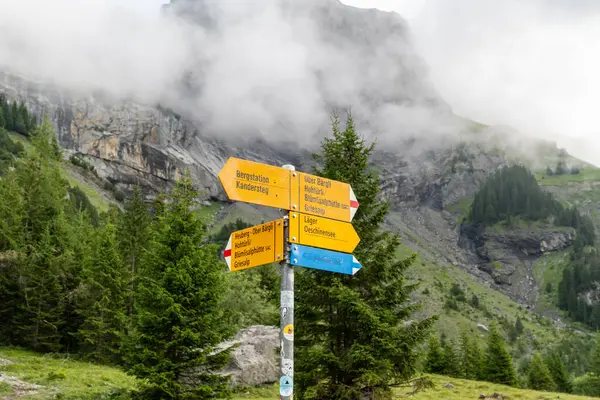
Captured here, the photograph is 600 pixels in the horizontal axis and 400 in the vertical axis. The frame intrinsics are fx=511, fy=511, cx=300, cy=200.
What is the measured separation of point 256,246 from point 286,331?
1.52 m

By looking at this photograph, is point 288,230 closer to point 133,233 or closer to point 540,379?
point 133,233

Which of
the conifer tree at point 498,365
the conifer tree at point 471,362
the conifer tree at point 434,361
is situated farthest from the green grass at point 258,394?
the conifer tree at point 471,362

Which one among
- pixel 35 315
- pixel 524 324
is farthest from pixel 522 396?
pixel 524 324

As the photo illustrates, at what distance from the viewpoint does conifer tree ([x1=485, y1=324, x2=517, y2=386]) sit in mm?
60188

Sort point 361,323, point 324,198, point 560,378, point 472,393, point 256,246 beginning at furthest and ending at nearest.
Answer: point 560,378, point 472,393, point 361,323, point 324,198, point 256,246

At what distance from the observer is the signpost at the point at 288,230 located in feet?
26.4

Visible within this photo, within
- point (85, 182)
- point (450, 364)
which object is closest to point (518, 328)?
point (450, 364)

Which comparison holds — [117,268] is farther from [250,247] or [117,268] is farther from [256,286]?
[250,247]

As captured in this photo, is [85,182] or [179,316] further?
[85,182]

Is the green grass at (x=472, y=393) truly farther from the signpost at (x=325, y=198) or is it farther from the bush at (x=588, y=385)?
the bush at (x=588, y=385)

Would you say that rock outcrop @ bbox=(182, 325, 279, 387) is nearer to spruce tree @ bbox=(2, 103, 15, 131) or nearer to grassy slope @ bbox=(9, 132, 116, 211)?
grassy slope @ bbox=(9, 132, 116, 211)

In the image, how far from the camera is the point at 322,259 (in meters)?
8.58

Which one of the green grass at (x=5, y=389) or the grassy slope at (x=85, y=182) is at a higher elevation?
the grassy slope at (x=85, y=182)

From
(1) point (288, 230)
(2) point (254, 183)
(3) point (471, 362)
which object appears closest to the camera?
(1) point (288, 230)
